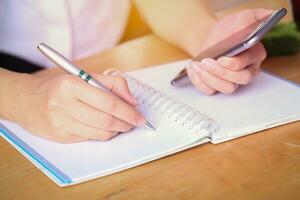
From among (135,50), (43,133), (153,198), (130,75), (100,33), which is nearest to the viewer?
(153,198)

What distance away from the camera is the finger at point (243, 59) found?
0.78 metres

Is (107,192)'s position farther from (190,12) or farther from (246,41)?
(190,12)

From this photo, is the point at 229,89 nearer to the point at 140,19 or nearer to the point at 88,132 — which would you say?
the point at 88,132

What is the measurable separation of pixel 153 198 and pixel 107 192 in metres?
0.06

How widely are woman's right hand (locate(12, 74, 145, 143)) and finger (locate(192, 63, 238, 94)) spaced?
0.15 m

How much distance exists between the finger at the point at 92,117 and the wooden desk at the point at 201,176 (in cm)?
7

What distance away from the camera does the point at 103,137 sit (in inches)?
26.8

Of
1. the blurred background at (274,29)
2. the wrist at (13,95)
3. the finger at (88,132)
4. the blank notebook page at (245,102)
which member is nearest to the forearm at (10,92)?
the wrist at (13,95)

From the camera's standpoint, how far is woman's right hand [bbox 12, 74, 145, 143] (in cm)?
66

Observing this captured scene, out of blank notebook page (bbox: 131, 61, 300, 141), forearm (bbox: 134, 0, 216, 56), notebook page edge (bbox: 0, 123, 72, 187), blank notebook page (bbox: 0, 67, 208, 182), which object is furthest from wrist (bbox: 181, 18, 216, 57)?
notebook page edge (bbox: 0, 123, 72, 187)

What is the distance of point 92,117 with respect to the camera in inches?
26.1

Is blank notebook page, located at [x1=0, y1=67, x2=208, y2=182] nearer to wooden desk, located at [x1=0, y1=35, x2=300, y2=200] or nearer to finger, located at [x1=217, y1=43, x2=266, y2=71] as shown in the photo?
wooden desk, located at [x1=0, y1=35, x2=300, y2=200]

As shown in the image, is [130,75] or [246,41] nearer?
[246,41]

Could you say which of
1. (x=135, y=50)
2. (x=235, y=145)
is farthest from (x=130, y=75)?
(x=235, y=145)
